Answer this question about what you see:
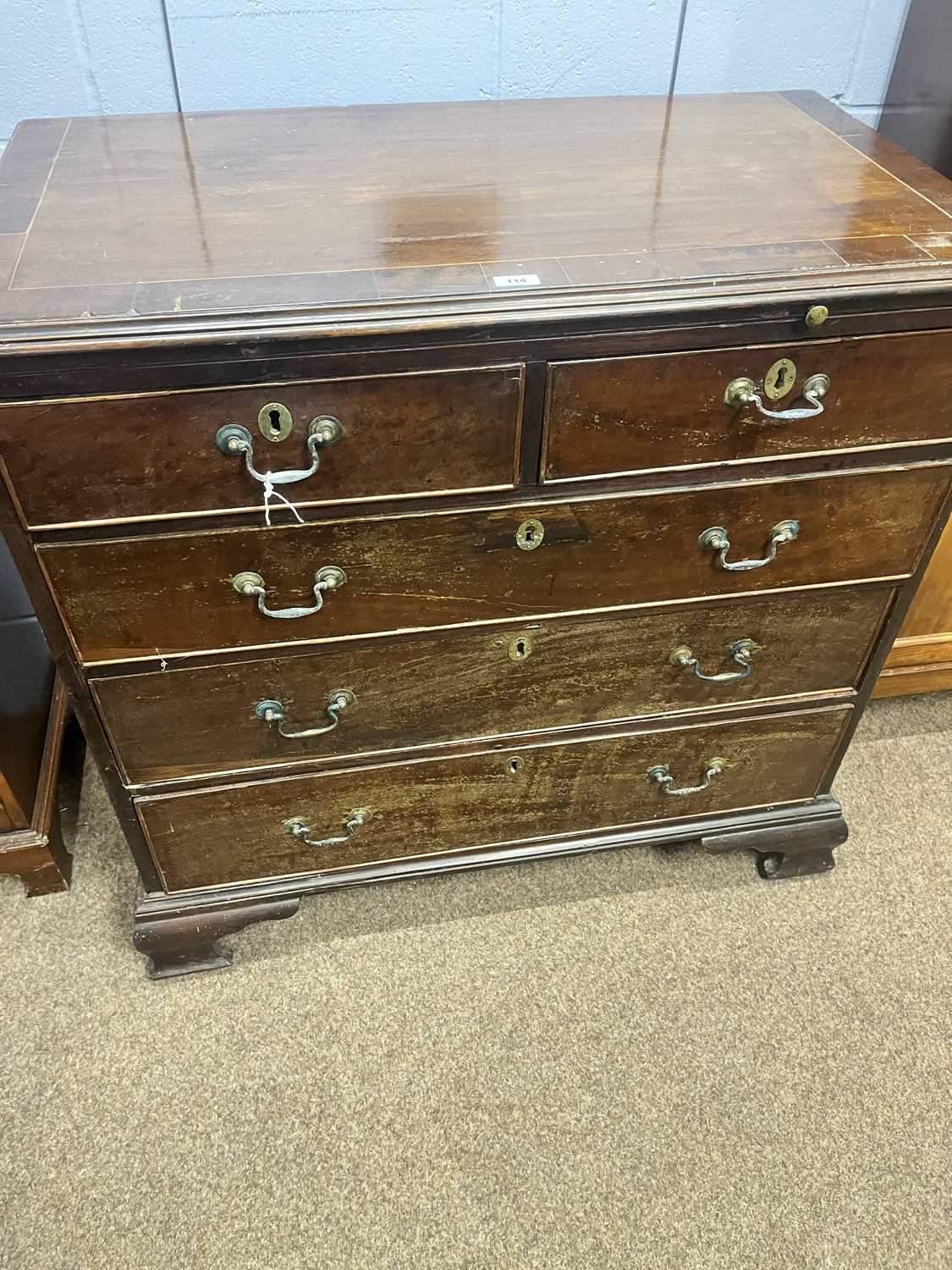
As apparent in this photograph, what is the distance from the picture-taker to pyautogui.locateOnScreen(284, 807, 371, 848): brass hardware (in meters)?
1.43

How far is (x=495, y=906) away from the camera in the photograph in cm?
167

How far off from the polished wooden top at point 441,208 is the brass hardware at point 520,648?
0.45 m

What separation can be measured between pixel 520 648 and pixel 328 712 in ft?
0.87

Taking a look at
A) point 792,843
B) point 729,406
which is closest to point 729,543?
point 729,406

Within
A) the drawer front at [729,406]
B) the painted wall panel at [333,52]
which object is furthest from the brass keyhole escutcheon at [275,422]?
the painted wall panel at [333,52]

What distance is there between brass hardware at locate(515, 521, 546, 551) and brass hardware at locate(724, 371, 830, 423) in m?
0.25

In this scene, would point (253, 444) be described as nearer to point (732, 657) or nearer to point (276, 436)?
point (276, 436)

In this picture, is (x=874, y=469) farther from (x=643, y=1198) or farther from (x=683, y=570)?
(x=643, y=1198)

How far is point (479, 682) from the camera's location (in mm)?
1324

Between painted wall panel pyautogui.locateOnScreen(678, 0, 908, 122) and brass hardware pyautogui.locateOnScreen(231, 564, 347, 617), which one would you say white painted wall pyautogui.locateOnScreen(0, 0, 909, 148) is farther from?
brass hardware pyautogui.locateOnScreen(231, 564, 347, 617)

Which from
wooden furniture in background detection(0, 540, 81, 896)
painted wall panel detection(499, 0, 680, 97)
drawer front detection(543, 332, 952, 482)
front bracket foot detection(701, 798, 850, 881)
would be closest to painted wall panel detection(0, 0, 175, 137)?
painted wall panel detection(499, 0, 680, 97)

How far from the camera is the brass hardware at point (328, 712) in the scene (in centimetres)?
127

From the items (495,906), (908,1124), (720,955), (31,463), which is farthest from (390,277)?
(908,1124)

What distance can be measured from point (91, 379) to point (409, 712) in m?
0.59
